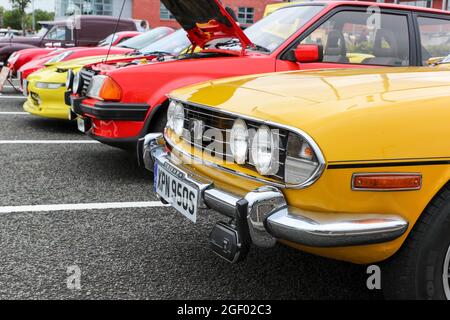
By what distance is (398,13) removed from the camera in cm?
449

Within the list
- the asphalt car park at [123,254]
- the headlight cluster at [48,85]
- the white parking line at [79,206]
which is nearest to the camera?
the asphalt car park at [123,254]

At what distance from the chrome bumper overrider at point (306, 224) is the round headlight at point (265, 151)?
0.09m

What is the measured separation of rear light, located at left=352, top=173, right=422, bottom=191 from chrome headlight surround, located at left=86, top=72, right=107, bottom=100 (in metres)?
2.85

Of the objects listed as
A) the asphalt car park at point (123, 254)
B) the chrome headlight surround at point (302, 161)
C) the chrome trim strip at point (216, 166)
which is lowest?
the asphalt car park at point (123, 254)

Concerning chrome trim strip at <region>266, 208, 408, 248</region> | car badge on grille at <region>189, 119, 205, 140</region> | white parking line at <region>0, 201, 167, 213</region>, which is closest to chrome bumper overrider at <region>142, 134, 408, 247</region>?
chrome trim strip at <region>266, 208, 408, 248</region>

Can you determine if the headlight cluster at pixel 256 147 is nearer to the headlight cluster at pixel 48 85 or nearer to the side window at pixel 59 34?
the headlight cluster at pixel 48 85

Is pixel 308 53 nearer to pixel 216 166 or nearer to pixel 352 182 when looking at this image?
pixel 216 166

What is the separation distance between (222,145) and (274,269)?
Answer: 790 millimetres

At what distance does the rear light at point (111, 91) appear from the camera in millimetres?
4137

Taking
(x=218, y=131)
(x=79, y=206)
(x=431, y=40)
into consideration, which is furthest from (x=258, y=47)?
(x=218, y=131)

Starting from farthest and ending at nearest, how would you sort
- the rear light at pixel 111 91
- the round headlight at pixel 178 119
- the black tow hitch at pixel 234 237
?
the rear light at pixel 111 91, the round headlight at pixel 178 119, the black tow hitch at pixel 234 237

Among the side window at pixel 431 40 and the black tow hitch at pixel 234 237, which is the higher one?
the side window at pixel 431 40

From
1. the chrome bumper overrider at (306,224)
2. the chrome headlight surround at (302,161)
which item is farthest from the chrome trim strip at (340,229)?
the chrome headlight surround at (302,161)

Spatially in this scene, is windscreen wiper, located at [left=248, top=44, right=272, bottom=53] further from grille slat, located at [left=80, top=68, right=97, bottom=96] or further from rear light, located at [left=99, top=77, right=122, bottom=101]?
grille slat, located at [left=80, top=68, right=97, bottom=96]
